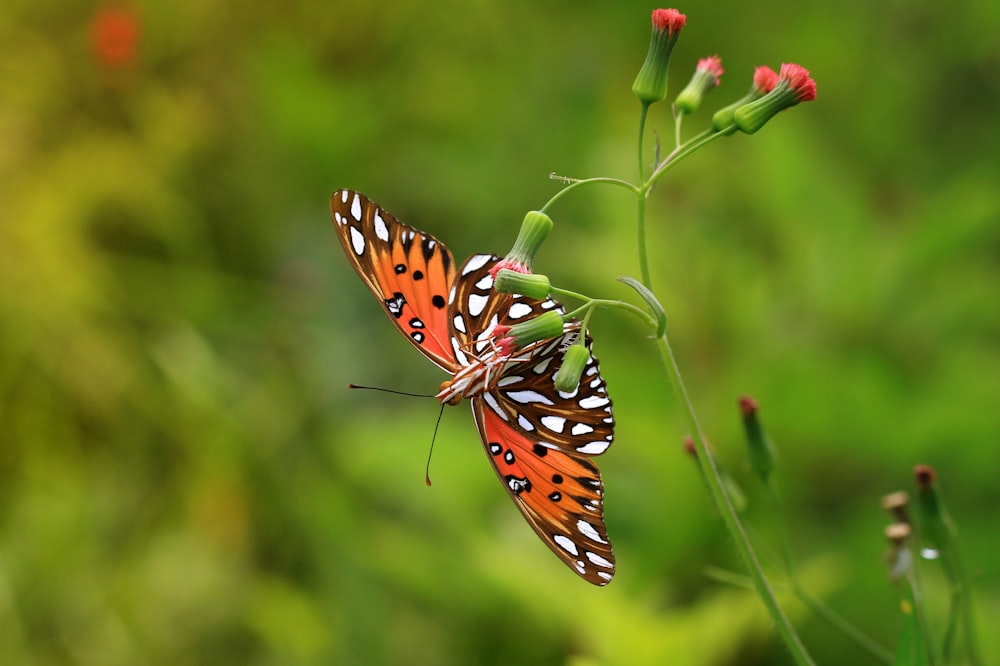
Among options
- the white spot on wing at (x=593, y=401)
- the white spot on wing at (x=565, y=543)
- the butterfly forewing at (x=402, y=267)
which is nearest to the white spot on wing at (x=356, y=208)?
the butterfly forewing at (x=402, y=267)

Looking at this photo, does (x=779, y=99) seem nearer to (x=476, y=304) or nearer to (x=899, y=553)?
(x=476, y=304)

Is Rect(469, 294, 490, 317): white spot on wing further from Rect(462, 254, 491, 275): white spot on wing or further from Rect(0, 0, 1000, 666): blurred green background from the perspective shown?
Rect(0, 0, 1000, 666): blurred green background

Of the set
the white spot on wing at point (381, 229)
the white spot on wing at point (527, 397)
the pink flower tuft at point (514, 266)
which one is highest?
the white spot on wing at point (381, 229)

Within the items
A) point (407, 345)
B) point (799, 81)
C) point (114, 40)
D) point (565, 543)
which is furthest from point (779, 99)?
point (114, 40)

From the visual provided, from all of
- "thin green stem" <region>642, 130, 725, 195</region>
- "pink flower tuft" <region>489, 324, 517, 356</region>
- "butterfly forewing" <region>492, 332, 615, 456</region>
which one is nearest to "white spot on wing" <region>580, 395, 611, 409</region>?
"butterfly forewing" <region>492, 332, 615, 456</region>

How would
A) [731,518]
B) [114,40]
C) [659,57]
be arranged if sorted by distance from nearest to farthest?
[731,518]
[659,57]
[114,40]

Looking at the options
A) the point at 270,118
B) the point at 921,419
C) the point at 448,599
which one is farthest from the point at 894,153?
the point at 270,118

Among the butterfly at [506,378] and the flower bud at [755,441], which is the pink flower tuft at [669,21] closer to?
the butterfly at [506,378]
